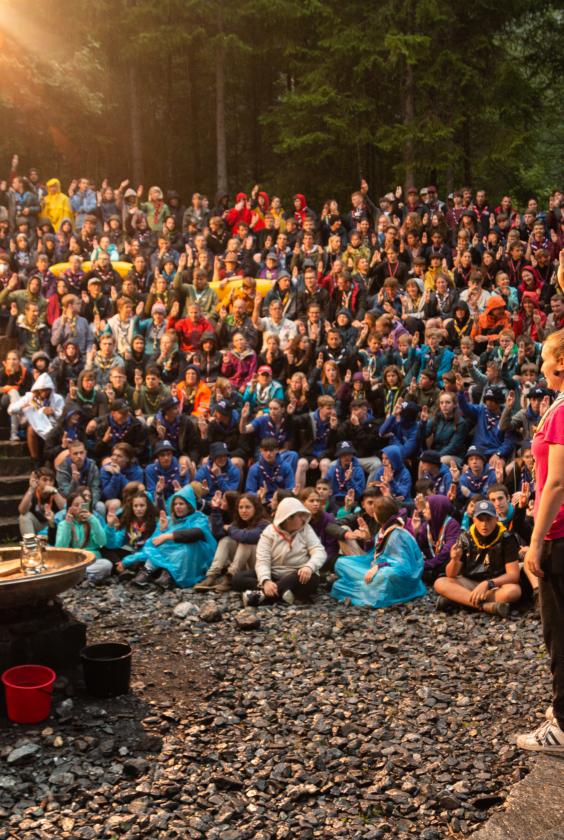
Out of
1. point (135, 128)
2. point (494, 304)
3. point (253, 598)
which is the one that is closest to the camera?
point (253, 598)

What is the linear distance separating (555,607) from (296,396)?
7416mm

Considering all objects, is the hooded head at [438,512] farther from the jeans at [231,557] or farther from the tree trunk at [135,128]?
the tree trunk at [135,128]

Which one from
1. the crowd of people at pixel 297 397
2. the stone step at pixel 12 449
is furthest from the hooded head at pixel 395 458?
the stone step at pixel 12 449

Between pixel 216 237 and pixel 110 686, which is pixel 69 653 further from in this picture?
pixel 216 237

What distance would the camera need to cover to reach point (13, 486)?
11656 millimetres

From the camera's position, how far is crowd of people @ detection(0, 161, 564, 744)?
29.0ft

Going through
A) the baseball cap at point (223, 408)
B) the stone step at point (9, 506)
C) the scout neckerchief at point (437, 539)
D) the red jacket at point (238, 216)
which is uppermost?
the red jacket at point (238, 216)

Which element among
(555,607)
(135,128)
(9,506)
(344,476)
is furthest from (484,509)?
(135,128)

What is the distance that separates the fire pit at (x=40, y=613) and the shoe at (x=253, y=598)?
82.0 inches

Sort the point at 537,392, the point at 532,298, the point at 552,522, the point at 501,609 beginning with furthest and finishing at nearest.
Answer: the point at 532,298
the point at 537,392
the point at 501,609
the point at 552,522

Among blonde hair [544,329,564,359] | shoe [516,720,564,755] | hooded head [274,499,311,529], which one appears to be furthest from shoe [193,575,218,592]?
blonde hair [544,329,564,359]

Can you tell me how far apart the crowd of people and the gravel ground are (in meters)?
1.06

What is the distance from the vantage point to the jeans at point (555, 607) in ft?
12.3

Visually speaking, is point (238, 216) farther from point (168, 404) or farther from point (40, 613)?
point (40, 613)
